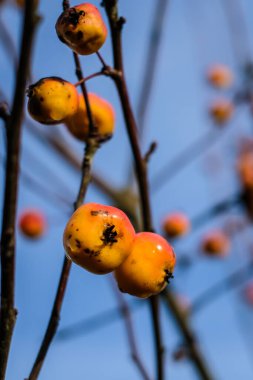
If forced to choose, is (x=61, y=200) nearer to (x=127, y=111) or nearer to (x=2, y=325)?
(x=127, y=111)

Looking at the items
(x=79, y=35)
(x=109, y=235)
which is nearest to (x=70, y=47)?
(x=79, y=35)

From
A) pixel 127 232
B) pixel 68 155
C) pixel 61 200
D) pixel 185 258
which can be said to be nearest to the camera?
pixel 127 232

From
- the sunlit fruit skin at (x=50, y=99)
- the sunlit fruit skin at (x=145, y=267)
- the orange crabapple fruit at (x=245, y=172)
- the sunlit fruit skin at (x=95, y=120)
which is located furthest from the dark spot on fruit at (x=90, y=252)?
the orange crabapple fruit at (x=245, y=172)

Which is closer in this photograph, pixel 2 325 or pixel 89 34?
pixel 2 325

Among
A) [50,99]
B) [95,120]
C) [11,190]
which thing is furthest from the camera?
[95,120]

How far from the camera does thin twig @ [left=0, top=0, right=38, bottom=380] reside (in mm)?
1081

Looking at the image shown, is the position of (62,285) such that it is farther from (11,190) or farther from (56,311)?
(11,190)

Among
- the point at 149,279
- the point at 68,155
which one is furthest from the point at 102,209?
the point at 68,155

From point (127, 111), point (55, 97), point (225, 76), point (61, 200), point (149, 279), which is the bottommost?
point (225, 76)

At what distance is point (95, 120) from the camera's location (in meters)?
1.57

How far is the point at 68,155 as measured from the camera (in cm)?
341

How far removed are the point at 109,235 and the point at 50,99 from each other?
0.34 metres

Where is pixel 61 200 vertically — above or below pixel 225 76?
above

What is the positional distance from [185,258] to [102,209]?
2.93 meters
